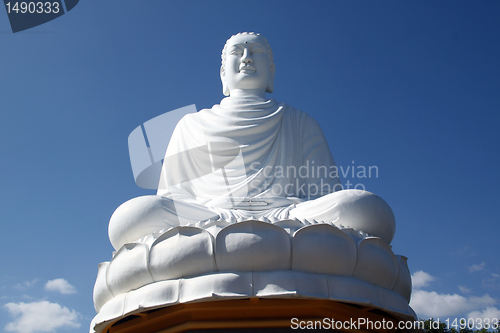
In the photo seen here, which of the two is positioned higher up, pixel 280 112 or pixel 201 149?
pixel 280 112

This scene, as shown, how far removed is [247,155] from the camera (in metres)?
5.80

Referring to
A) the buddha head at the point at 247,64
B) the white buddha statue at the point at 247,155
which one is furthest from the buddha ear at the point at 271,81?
the buddha head at the point at 247,64

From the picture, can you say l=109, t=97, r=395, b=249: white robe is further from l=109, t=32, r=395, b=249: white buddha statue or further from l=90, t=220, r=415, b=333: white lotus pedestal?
l=90, t=220, r=415, b=333: white lotus pedestal

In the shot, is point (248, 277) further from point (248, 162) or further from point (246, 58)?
point (246, 58)

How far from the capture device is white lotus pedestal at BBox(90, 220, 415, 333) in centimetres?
365

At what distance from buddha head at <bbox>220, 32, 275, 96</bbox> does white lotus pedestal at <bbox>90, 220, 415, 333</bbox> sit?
9.46 ft

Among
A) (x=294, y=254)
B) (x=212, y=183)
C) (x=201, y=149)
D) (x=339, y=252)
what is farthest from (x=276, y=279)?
(x=201, y=149)

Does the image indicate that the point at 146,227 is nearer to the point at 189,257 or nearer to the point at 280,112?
the point at 189,257

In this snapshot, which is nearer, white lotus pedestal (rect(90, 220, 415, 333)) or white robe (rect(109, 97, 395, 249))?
white lotus pedestal (rect(90, 220, 415, 333))

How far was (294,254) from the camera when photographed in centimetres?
374

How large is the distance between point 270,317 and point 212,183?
2.14 m

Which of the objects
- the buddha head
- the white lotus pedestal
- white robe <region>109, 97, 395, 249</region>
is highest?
the buddha head

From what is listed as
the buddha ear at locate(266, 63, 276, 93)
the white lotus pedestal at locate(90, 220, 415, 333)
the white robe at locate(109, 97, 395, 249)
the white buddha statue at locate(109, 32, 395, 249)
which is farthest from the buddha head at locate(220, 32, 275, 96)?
the white lotus pedestal at locate(90, 220, 415, 333)

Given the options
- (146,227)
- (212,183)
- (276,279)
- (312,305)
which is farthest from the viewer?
(212,183)
